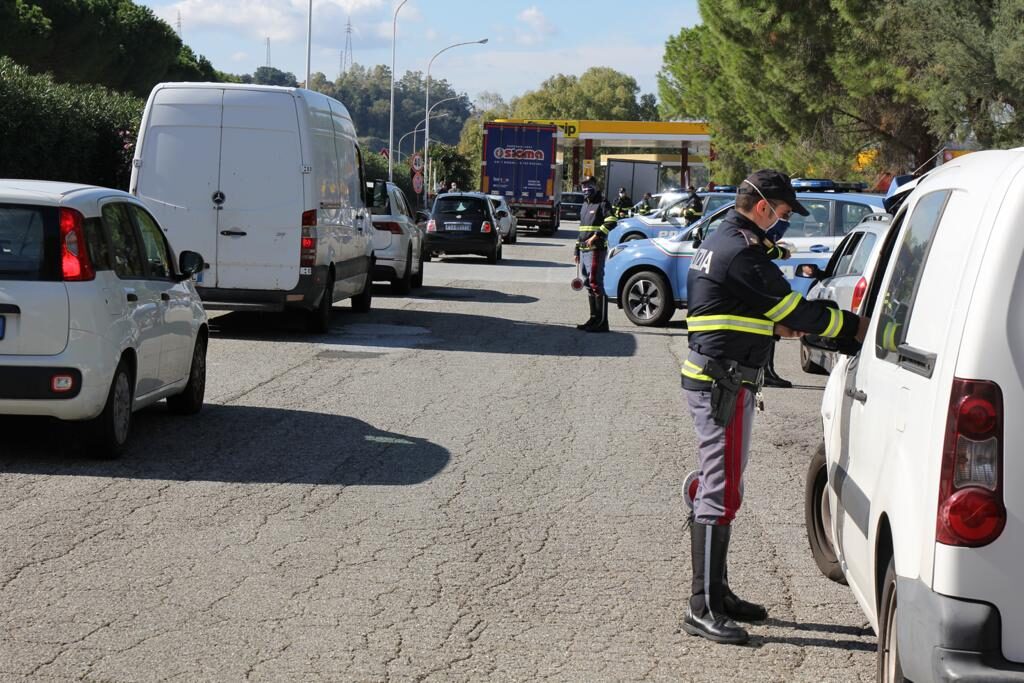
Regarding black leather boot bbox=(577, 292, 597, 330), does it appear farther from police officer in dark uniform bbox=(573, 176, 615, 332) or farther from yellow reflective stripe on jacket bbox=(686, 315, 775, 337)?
yellow reflective stripe on jacket bbox=(686, 315, 775, 337)

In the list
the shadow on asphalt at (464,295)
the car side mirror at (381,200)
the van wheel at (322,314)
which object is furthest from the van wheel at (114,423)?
the shadow on asphalt at (464,295)

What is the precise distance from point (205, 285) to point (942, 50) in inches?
649

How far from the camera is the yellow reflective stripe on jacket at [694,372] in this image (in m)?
5.59

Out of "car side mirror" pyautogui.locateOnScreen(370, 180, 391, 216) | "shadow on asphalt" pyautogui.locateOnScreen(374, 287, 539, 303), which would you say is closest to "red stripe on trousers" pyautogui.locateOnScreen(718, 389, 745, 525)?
"car side mirror" pyautogui.locateOnScreen(370, 180, 391, 216)

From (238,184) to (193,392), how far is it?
207 inches

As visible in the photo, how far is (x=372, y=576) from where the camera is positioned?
20.8 ft

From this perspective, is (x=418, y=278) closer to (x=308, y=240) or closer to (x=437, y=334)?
(x=437, y=334)

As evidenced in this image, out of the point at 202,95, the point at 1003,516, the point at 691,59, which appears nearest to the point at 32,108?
the point at 202,95

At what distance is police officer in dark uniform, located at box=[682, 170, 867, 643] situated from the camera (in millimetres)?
5484

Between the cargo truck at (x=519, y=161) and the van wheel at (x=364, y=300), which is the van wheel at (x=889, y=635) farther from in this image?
the cargo truck at (x=519, y=161)

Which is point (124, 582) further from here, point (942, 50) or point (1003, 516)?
point (942, 50)

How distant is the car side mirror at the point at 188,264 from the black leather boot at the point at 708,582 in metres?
5.37

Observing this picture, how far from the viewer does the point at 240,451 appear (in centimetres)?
922

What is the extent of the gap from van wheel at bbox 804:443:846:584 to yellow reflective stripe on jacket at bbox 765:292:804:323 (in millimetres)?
919
